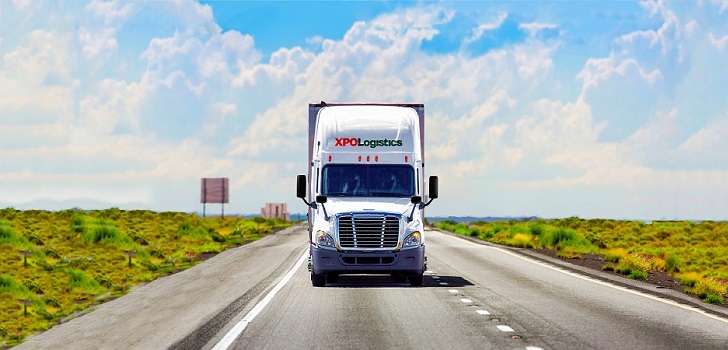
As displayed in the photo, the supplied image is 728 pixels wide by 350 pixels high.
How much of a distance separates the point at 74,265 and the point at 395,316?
20.5 meters

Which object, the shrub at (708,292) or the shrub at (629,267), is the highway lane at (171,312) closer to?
the shrub at (708,292)

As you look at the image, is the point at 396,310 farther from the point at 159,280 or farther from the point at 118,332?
the point at 159,280

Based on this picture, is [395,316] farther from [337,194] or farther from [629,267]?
[629,267]

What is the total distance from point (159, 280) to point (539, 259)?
14.0m

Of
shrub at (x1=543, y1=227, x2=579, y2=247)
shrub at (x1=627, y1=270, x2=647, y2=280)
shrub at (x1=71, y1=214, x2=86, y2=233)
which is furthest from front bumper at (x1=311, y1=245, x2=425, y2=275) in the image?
shrub at (x1=71, y1=214, x2=86, y2=233)

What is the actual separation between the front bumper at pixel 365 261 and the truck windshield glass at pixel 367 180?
4.80ft

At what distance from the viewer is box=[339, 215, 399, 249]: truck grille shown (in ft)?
72.5

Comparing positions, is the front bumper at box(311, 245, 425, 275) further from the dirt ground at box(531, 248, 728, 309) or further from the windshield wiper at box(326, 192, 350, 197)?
the dirt ground at box(531, 248, 728, 309)

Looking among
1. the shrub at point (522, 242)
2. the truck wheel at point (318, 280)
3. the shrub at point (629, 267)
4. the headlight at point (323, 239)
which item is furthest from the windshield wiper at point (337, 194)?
the shrub at point (522, 242)

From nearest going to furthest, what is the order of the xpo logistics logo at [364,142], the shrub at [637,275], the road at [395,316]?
1. the road at [395,316]
2. the xpo logistics logo at [364,142]
3. the shrub at [637,275]

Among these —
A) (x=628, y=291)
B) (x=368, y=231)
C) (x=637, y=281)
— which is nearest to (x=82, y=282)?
(x=368, y=231)

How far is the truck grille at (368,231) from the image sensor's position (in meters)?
22.1

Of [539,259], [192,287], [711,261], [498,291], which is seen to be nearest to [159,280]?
[192,287]

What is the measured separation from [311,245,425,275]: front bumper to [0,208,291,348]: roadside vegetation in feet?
16.3
